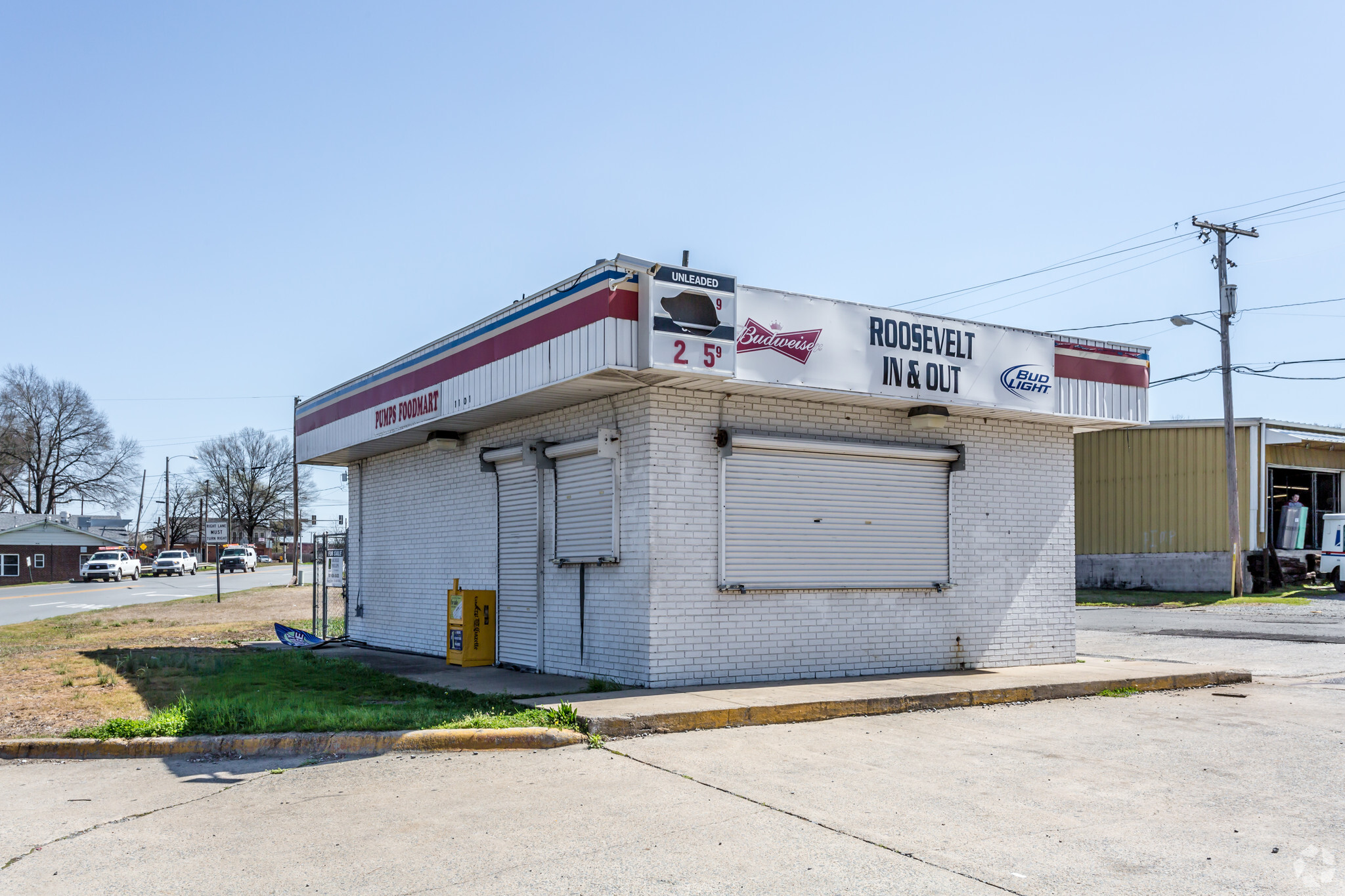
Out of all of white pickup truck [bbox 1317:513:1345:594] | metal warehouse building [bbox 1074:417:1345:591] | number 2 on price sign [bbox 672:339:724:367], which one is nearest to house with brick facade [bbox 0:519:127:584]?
metal warehouse building [bbox 1074:417:1345:591]

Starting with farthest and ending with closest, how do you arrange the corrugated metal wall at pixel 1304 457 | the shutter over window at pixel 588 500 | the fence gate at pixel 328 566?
the corrugated metal wall at pixel 1304 457 → the fence gate at pixel 328 566 → the shutter over window at pixel 588 500

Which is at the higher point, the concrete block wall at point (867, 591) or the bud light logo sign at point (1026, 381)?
the bud light logo sign at point (1026, 381)

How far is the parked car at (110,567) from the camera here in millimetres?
60531

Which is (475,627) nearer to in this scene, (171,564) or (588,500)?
(588,500)

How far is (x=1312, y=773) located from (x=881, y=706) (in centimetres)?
381

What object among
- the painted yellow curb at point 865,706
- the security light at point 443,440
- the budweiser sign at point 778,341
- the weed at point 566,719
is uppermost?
the budweiser sign at point 778,341

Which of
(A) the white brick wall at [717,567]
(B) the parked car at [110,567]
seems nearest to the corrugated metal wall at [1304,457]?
(A) the white brick wall at [717,567]

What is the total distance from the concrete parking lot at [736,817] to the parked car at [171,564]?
6877 cm

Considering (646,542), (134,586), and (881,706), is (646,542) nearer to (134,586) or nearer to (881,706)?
(881,706)

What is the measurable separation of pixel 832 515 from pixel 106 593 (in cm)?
4367

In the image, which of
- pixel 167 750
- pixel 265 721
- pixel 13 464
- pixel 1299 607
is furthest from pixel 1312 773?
pixel 13 464

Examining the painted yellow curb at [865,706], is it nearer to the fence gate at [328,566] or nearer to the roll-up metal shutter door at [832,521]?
the roll-up metal shutter door at [832,521]

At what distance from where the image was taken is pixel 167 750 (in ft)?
28.5

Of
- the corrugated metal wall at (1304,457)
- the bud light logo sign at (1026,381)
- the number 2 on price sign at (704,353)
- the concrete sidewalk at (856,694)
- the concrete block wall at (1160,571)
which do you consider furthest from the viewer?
the corrugated metal wall at (1304,457)
